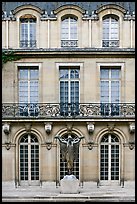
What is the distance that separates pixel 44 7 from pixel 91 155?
25.3 feet

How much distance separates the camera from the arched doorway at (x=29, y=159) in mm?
17891

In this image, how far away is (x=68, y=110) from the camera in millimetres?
18016

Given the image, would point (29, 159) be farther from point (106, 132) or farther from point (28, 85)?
point (106, 132)

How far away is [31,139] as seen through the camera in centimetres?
1797

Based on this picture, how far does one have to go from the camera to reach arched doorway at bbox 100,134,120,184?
17891mm

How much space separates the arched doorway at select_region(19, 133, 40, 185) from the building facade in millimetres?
48

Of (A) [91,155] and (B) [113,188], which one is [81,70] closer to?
(A) [91,155]

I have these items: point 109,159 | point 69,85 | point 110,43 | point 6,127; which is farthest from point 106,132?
point 6,127

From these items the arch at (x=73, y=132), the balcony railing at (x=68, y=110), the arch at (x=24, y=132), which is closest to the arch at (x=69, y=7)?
the balcony railing at (x=68, y=110)

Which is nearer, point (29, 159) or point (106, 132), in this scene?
point (106, 132)

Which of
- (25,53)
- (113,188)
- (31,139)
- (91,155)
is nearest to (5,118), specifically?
(31,139)

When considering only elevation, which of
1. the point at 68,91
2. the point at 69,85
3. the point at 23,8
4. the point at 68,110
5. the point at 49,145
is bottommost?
the point at 49,145

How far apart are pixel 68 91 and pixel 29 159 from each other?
149 inches

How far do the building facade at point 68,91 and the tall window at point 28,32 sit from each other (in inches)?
Result: 1.9
